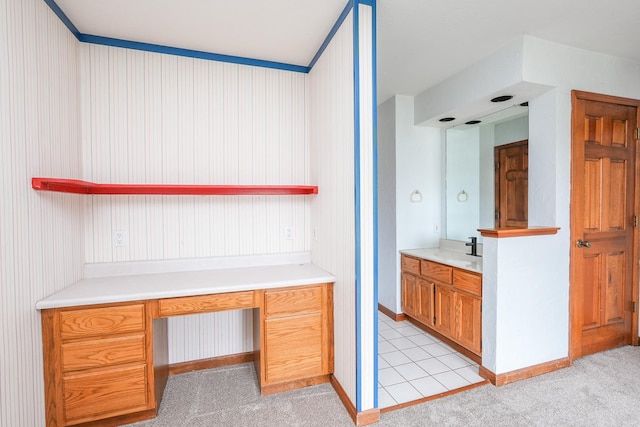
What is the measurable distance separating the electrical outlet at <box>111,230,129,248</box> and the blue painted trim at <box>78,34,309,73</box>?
1.34 m

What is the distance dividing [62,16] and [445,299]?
11.5ft

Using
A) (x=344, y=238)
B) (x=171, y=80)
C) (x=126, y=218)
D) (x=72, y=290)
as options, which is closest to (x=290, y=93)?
(x=171, y=80)

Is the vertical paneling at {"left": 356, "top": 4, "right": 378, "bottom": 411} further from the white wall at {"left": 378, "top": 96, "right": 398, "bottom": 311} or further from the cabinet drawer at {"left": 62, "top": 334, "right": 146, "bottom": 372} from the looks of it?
the white wall at {"left": 378, "top": 96, "right": 398, "bottom": 311}

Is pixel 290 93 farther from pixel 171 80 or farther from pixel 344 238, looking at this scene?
pixel 344 238

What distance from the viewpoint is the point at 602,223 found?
2.62 meters

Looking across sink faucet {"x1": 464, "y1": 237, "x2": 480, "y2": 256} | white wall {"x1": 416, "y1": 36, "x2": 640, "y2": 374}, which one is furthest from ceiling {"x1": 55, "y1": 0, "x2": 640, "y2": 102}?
sink faucet {"x1": 464, "y1": 237, "x2": 480, "y2": 256}

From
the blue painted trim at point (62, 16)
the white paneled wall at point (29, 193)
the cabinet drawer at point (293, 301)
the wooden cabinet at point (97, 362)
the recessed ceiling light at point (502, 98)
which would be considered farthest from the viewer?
the recessed ceiling light at point (502, 98)

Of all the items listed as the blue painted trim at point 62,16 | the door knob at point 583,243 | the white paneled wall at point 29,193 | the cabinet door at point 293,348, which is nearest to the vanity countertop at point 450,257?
the door knob at point 583,243

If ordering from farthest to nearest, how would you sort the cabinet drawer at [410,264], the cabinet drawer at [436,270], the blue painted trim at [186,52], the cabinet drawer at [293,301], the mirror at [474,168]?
the cabinet drawer at [410,264] < the mirror at [474,168] < the cabinet drawer at [436,270] < the blue painted trim at [186,52] < the cabinet drawer at [293,301]

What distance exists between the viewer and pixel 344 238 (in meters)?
2.04

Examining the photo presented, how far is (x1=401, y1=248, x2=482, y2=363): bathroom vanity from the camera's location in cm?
251

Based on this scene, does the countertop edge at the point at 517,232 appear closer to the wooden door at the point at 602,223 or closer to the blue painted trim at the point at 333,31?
the wooden door at the point at 602,223

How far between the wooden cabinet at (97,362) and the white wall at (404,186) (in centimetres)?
254

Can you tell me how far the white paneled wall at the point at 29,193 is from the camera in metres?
1.44
